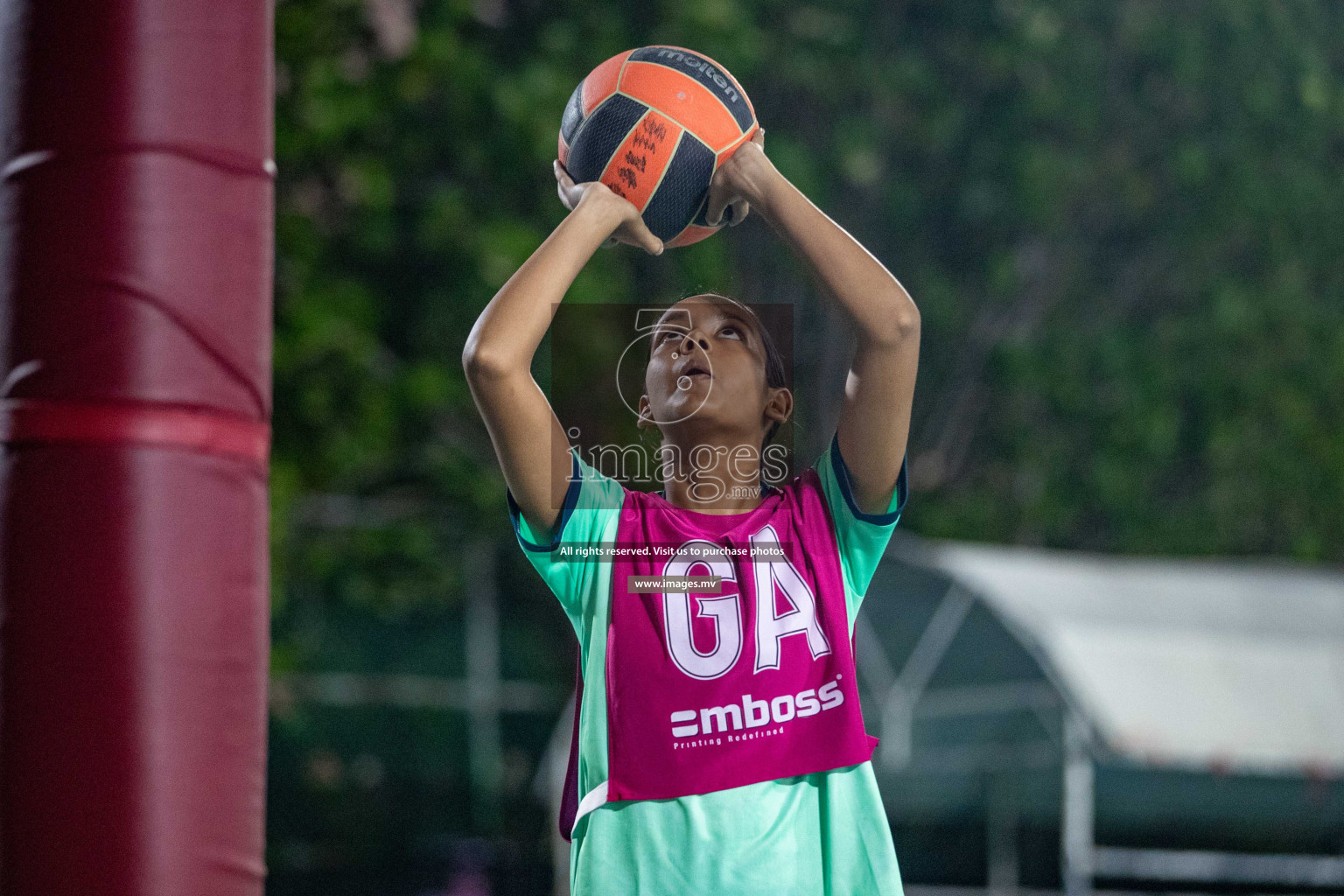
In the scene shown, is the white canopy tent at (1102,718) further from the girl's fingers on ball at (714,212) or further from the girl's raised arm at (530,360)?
the girl's raised arm at (530,360)

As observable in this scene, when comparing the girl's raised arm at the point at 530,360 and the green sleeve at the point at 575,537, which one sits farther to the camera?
the green sleeve at the point at 575,537

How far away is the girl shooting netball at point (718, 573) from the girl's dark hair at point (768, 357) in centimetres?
1

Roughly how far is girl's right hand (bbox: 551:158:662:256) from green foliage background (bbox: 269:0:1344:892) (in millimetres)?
6277

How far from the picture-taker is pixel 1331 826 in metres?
9.44

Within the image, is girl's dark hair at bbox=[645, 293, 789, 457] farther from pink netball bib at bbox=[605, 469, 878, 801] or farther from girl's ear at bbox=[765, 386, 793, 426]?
pink netball bib at bbox=[605, 469, 878, 801]

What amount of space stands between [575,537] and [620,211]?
513 mm

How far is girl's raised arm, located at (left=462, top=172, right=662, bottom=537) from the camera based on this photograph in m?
2.11

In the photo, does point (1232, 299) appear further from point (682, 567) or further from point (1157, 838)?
point (682, 567)

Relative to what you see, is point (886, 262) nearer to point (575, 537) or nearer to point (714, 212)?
point (714, 212)

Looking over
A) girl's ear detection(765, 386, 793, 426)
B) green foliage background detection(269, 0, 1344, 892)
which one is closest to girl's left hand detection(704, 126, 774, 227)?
girl's ear detection(765, 386, 793, 426)

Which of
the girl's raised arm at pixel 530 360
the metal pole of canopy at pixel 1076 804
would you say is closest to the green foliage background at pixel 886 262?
the metal pole of canopy at pixel 1076 804

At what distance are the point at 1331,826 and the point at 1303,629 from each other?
1306 millimetres

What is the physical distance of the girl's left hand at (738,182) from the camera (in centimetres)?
230

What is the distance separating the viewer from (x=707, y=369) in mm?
2287
